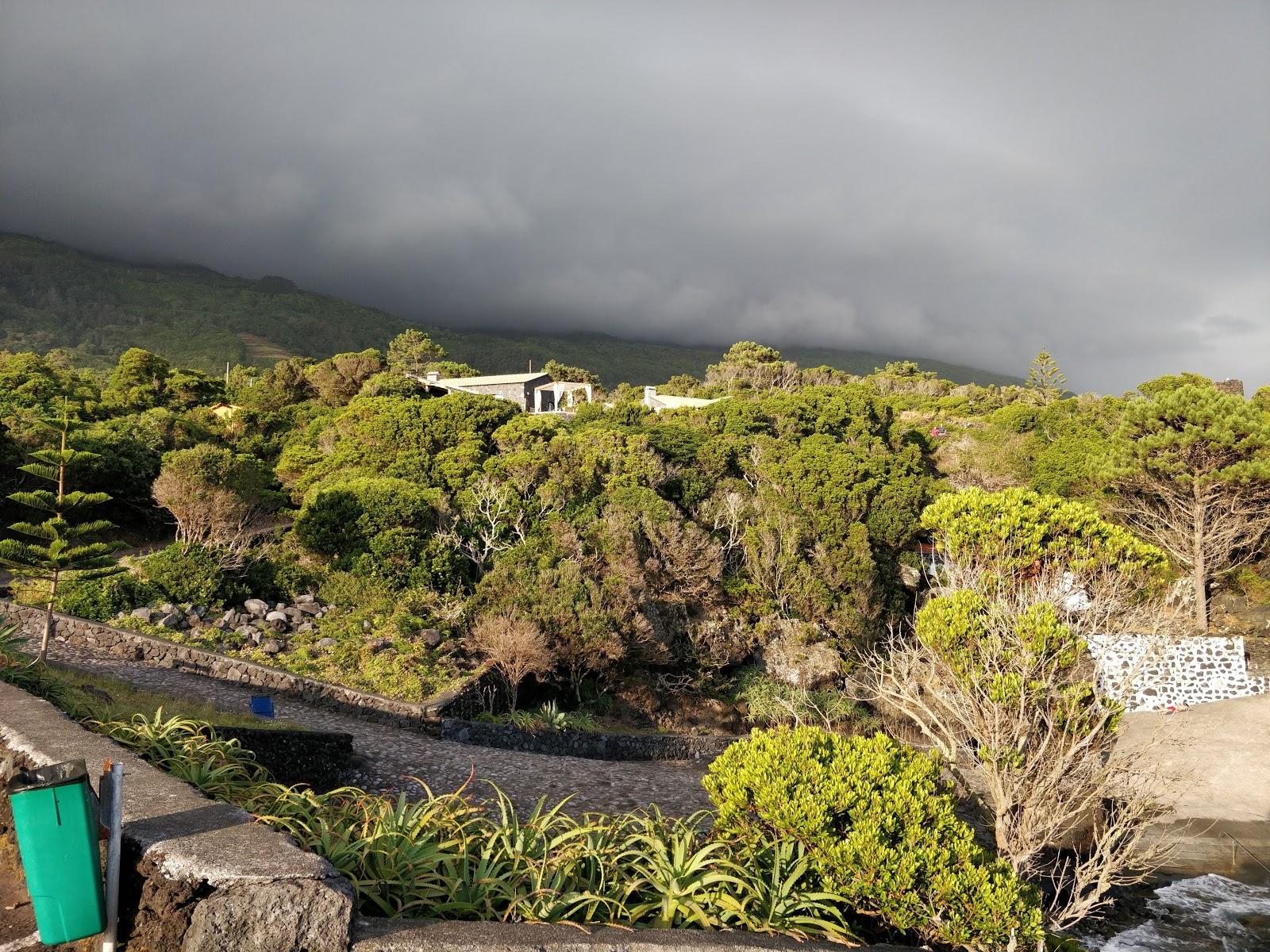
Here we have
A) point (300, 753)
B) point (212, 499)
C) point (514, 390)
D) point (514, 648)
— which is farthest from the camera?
point (514, 390)

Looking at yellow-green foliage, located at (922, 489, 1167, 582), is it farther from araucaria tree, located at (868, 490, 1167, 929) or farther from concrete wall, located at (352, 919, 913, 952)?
concrete wall, located at (352, 919, 913, 952)

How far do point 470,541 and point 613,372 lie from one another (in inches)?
4701

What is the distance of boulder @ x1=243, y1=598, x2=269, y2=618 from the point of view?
14.5m

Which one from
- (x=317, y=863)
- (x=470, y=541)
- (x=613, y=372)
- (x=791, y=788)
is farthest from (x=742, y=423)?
(x=613, y=372)

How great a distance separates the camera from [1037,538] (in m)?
12.4

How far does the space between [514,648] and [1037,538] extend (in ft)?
30.9

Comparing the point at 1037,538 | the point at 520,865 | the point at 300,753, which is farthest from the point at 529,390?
the point at 520,865

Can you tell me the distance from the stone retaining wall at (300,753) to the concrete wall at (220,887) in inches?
147

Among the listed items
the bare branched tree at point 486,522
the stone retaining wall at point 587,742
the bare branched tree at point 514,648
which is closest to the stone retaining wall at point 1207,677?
the stone retaining wall at point 587,742

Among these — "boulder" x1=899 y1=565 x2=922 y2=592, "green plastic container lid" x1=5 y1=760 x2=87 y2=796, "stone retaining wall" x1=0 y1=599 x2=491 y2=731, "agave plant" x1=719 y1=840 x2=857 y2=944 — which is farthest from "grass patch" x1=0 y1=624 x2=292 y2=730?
"boulder" x1=899 y1=565 x2=922 y2=592

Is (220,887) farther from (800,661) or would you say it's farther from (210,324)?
(210,324)

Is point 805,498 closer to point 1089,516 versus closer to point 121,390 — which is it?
point 1089,516

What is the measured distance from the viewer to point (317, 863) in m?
2.76

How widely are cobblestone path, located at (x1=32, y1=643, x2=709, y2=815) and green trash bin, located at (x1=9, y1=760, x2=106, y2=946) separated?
20.7ft
